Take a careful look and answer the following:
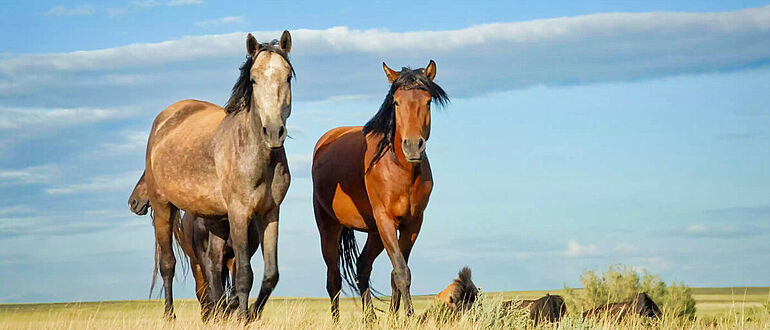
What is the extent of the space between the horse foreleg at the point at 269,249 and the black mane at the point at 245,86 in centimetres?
126

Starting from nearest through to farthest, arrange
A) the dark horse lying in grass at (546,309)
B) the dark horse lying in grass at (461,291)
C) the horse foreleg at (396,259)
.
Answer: the horse foreleg at (396,259), the dark horse lying in grass at (546,309), the dark horse lying in grass at (461,291)

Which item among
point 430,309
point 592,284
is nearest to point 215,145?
point 430,309

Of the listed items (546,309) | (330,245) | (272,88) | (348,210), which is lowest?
(546,309)

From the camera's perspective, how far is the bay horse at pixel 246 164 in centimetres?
839

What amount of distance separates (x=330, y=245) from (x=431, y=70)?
2973 mm

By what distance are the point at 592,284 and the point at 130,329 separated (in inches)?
585

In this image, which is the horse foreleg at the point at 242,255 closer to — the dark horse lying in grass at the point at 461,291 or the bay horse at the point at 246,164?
the bay horse at the point at 246,164

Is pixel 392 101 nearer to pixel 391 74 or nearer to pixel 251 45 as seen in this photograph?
pixel 391 74

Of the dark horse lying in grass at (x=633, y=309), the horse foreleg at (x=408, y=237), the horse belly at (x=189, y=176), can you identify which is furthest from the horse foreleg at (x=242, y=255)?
the dark horse lying in grass at (x=633, y=309)

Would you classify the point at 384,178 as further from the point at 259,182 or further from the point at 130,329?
the point at 130,329

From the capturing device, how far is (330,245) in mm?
11422

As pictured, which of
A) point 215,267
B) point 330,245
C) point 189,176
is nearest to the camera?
point 189,176

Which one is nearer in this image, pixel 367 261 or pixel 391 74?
pixel 391 74

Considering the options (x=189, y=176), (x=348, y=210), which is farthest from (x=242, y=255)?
(x=348, y=210)
